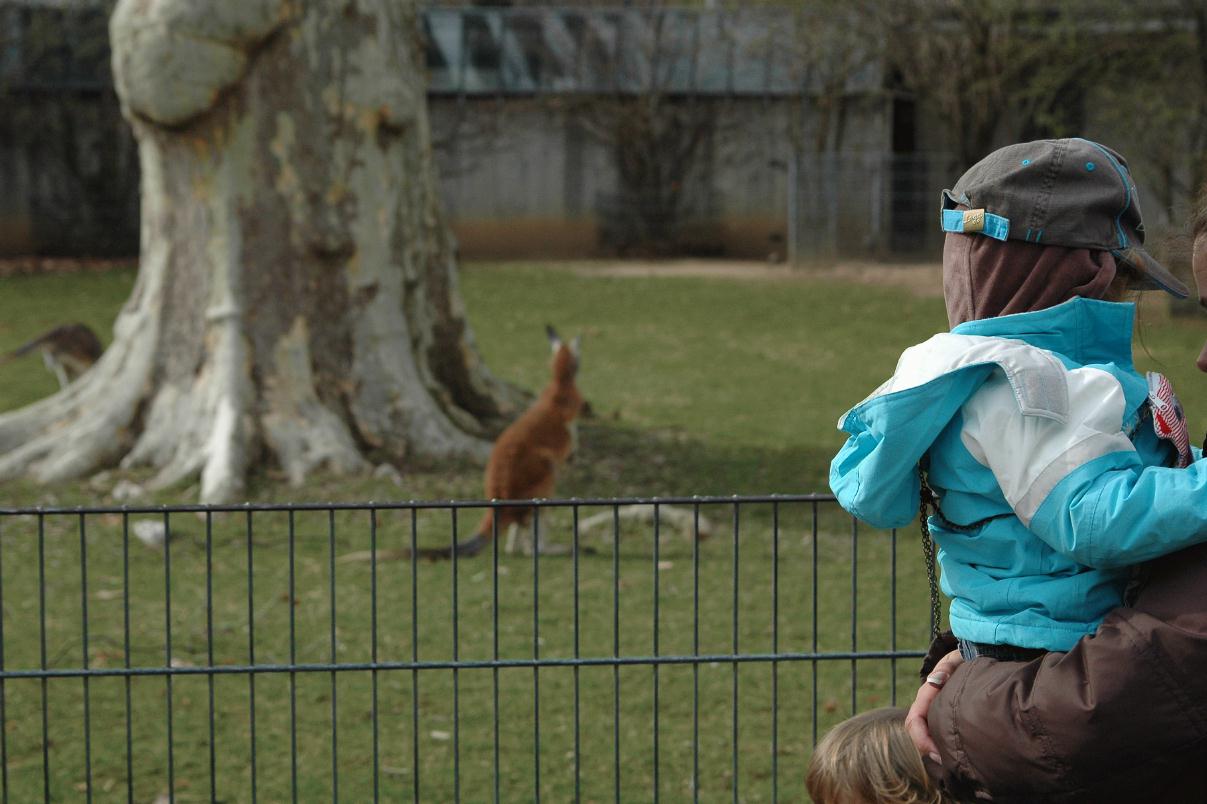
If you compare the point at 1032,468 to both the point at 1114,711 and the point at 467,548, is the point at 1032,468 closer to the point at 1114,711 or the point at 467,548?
the point at 1114,711

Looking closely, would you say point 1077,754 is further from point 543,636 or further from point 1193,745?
point 543,636

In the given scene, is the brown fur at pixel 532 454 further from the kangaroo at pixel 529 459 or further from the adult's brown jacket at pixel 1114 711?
the adult's brown jacket at pixel 1114 711

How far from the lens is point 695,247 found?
93.3 feet

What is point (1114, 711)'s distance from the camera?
7.12ft

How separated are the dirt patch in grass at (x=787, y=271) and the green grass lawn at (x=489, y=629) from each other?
959 centimetres

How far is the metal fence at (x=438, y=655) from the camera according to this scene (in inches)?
162

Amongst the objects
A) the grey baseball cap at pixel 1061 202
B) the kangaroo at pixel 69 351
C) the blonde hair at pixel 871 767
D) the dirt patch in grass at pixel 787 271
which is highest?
the grey baseball cap at pixel 1061 202

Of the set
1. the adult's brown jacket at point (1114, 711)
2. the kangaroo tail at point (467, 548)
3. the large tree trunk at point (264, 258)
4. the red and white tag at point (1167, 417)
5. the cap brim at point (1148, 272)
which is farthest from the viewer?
the large tree trunk at point (264, 258)

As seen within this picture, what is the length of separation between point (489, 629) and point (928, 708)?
4677 mm

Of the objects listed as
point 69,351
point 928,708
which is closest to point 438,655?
point 928,708

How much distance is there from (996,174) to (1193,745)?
90 centimetres

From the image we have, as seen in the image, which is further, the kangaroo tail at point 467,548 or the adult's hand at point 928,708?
the kangaroo tail at point 467,548

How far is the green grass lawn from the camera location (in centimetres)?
523

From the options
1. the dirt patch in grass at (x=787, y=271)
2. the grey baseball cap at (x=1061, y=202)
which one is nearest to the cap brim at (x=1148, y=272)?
the grey baseball cap at (x=1061, y=202)
